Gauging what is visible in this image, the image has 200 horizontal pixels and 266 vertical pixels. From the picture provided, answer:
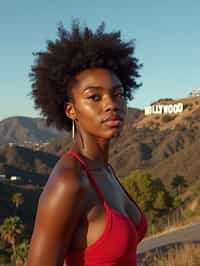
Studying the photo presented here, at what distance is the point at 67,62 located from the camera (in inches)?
93.7

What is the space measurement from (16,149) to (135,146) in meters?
33.2

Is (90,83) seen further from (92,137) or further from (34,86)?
(34,86)

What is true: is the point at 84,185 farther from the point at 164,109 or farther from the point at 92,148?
the point at 164,109

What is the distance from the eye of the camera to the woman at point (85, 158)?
6.08 ft

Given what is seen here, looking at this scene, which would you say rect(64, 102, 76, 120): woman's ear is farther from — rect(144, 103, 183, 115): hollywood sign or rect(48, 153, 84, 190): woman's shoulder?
rect(144, 103, 183, 115): hollywood sign

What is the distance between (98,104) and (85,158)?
0.82 feet

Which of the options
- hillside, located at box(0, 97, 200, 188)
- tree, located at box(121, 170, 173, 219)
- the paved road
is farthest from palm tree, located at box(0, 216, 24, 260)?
hillside, located at box(0, 97, 200, 188)

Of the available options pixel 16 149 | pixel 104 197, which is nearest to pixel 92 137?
pixel 104 197

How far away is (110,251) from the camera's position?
1918 mm

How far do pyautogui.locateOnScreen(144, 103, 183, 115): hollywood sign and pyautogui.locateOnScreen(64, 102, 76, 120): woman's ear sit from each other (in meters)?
146

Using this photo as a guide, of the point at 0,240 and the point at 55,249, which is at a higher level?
the point at 55,249

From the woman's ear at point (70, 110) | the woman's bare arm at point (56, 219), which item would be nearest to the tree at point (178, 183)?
the woman's ear at point (70, 110)

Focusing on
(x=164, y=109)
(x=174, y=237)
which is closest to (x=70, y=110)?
(x=174, y=237)

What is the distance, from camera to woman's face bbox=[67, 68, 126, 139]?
226 centimetres
